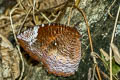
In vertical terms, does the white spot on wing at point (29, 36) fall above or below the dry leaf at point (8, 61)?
above

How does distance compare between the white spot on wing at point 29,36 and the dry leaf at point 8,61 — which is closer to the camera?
the white spot on wing at point 29,36

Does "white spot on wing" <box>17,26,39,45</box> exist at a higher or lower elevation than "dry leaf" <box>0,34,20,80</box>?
higher

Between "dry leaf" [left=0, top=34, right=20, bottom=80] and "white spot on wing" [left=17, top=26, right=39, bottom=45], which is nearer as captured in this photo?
"white spot on wing" [left=17, top=26, right=39, bottom=45]

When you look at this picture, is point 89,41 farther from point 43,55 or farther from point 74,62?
point 43,55

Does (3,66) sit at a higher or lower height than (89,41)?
lower

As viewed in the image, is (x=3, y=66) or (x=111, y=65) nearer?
(x=111, y=65)

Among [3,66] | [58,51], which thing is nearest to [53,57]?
[58,51]

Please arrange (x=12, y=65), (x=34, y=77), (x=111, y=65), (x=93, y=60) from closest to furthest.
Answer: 1. (x=111, y=65)
2. (x=93, y=60)
3. (x=34, y=77)
4. (x=12, y=65)

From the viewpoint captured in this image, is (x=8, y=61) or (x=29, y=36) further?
(x=8, y=61)

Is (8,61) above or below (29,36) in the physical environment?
below

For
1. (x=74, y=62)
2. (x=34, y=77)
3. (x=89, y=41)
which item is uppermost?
(x=89, y=41)

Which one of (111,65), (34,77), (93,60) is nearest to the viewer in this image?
(111,65)
